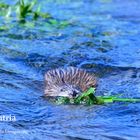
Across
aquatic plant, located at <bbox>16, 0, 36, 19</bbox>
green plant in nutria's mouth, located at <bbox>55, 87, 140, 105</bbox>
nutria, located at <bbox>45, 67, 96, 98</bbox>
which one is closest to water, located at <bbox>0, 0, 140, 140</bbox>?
green plant in nutria's mouth, located at <bbox>55, 87, 140, 105</bbox>

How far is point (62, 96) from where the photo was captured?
586cm

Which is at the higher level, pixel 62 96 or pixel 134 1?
pixel 134 1

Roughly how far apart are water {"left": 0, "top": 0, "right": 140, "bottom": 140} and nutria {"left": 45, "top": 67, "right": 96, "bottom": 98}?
0.16 m

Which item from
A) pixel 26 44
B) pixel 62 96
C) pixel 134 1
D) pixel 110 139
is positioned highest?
pixel 134 1

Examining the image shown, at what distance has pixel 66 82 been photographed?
6.09 meters

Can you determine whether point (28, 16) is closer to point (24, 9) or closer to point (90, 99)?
point (24, 9)

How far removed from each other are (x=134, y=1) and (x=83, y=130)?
9.74m

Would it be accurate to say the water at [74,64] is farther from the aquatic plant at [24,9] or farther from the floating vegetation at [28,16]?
the aquatic plant at [24,9]

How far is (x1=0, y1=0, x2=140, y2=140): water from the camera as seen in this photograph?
5.02 m

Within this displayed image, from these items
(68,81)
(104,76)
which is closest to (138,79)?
(104,76)

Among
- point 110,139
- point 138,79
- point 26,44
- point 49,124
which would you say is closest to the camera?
point 110,139

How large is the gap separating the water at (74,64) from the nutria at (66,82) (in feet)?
0.51

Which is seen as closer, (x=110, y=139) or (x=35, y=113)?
(x=110, y=139)

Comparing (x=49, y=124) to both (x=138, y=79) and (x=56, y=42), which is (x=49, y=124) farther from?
(x=56, y=42)
